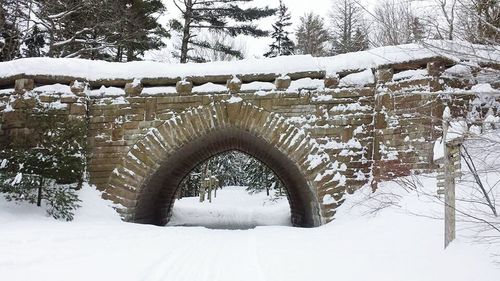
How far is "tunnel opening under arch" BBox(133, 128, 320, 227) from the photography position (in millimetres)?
9023

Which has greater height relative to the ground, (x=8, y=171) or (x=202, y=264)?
(x=8, y=171)

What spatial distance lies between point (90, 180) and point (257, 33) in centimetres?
1334

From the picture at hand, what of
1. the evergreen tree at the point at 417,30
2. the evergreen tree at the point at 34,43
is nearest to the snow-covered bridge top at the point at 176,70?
the evergreen tree at the point at 417,30

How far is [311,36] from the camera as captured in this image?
2609 centimetres

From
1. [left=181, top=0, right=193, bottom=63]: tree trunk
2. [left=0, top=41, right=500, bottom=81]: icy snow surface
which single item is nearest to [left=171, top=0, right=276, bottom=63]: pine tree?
[left=181, top=0, right=193, bottom=63]: tree trunk

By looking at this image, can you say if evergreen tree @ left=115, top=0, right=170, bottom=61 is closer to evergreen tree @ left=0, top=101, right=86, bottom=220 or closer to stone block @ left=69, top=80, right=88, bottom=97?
stone block @ left=69, top=80, right=88, bottom=97

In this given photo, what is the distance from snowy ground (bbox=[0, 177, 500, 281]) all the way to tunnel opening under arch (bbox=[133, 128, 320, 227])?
6.01ft

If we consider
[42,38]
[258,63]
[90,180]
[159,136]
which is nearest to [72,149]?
[90,180]

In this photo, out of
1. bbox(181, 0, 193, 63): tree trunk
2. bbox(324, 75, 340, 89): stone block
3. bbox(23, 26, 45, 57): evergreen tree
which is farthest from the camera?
bbox(181, 0, 193, 63): tree trunk

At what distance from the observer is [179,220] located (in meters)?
13.5

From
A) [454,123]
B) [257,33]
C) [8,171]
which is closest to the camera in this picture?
[454,123]

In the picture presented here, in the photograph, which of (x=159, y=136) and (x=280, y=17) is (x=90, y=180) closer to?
(x=159, y=136)

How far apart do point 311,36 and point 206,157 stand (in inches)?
648

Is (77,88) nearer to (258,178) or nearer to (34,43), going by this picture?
(34,43)
